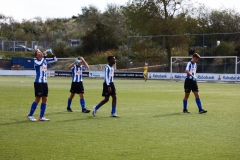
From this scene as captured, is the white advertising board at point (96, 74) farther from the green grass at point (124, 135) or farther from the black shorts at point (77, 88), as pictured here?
the green grass at point (124, 135)

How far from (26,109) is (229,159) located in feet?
31.8

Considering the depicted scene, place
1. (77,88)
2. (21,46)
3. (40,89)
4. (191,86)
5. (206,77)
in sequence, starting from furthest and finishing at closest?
1. (21,46)
2. (206,77)
3. (77,88)
4. (191,86)
5. (40,89)

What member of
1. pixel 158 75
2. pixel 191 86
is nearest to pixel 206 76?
pixel 158 75

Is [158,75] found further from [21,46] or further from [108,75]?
[21,46]

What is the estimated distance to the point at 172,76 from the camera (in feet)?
148

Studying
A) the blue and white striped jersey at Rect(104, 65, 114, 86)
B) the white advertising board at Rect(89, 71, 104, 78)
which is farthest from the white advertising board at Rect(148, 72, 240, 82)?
the blue and white striped jersey at Rect(104, 65, 114, 86)

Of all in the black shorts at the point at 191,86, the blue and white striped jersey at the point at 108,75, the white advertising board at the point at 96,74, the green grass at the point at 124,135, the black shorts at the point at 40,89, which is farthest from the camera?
the white advertising board at the point at 96,74

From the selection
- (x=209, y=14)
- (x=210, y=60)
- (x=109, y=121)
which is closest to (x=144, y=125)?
(x=109, y=121)

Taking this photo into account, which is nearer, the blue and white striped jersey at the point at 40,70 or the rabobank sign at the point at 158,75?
the blue and white striped jersey at the point at 40,70

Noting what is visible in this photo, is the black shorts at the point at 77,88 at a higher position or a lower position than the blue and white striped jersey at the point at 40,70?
lower

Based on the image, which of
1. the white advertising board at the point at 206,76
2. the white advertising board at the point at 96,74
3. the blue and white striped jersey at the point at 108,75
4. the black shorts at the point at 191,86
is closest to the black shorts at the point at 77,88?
the blue and white striped jersey at the point at 108,75

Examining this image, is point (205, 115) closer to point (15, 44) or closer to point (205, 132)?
point (205, 132)

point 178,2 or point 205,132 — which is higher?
point 178,2

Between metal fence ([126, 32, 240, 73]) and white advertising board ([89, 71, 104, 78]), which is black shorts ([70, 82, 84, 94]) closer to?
metal fence ([126, 32, 240, 73])
